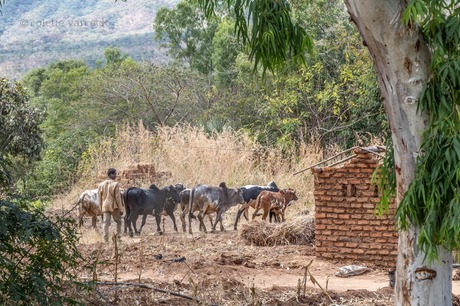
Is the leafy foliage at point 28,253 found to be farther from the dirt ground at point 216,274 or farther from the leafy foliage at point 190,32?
the leafy foliage at point 190,32

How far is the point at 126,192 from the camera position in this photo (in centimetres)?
2009

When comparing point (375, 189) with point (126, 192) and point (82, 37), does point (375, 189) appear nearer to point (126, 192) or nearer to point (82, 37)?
point (126, 192)

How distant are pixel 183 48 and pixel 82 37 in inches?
2324

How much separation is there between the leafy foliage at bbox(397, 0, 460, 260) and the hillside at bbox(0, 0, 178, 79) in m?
75.7

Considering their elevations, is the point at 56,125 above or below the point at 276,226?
above

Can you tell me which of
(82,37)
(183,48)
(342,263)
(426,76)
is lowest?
(342,263)

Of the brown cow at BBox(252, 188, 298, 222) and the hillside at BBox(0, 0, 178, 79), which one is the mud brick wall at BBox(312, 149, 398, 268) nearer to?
the brown cow at BBox(252, 188, 298, 222)

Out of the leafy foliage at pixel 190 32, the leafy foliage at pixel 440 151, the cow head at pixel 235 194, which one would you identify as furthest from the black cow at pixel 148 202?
the leafy foliage at pixel 190 32

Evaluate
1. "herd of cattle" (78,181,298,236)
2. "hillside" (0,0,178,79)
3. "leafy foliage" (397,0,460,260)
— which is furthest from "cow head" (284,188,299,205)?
"hillside" (0,0,178,79)

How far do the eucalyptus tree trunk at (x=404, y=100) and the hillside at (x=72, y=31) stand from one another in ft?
246

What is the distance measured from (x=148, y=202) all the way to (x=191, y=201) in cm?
98

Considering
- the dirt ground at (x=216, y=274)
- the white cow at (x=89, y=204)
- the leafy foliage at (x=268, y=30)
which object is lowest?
the dirt ground at (x=216, y=274)

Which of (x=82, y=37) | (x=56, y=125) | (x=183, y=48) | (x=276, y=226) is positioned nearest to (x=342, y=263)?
(x=276, y=226)

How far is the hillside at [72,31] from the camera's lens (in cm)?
8811
